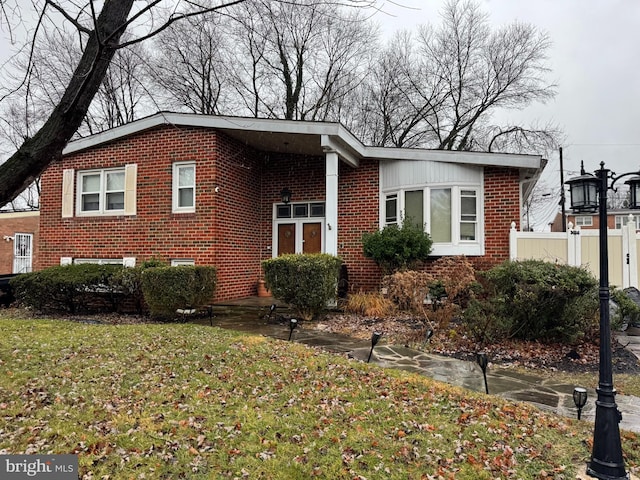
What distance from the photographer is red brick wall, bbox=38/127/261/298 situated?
1012 cm

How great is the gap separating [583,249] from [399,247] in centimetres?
420

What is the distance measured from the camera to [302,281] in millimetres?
8125

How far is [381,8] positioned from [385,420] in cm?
379

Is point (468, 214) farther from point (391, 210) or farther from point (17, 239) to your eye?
point (17, 239)

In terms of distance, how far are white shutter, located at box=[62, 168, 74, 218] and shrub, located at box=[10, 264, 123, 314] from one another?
2441 mm

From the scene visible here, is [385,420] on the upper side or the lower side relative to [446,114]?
lower

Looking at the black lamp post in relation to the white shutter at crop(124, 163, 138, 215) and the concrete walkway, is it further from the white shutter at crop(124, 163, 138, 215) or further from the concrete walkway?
the white shutter at crop(124, 163, 138, 215)

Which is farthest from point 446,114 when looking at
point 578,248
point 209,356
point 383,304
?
point 209,356

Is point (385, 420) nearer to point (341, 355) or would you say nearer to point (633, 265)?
point (341, 355)

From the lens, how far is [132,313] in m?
9.73

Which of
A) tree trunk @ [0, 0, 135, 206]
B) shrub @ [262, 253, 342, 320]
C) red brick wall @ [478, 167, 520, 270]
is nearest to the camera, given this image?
tree trunk @ [0, 0, 135, 206]

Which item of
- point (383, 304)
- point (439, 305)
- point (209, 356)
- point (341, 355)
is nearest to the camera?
point (209, 356)

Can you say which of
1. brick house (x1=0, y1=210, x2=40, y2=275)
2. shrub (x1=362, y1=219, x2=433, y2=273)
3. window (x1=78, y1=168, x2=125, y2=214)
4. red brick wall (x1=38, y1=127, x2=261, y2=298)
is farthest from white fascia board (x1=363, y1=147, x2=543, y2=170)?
brick house (x1=0, y1=210, x2=40, y2=275)

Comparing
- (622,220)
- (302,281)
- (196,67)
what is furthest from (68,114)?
(196,67)
